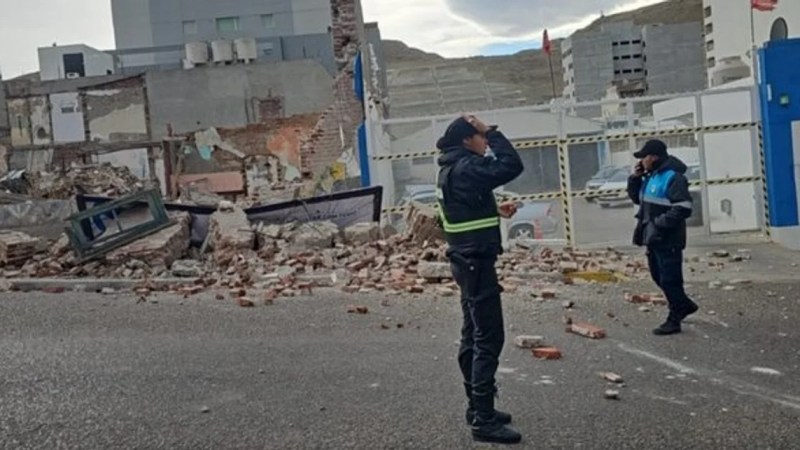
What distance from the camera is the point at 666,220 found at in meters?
7.42

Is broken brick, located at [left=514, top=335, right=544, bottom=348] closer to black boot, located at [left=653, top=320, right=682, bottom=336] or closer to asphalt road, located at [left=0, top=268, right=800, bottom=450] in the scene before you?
asphalt road, located at [left=0, top=268, right=800, bottom=450]

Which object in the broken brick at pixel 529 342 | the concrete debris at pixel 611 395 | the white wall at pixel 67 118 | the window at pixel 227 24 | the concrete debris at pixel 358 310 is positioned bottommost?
the concrete debris at pixel 611 395

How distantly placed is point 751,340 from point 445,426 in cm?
345

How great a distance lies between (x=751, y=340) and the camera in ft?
24.3

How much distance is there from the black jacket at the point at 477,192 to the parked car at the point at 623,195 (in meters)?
8.69

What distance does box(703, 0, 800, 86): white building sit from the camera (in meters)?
20.4

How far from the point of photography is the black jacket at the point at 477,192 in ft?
16.6

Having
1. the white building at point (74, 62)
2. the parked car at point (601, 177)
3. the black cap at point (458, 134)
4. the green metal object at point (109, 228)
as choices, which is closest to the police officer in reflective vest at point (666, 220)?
the black cap at point (458, 134)

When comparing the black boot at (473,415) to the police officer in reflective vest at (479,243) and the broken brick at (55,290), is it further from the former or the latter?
the broken brick at (55,290)

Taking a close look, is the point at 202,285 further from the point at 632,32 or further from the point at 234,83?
the point at 632,32

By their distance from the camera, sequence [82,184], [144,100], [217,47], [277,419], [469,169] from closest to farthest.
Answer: [469,169] < [277,419] < [82,184] < [144,100] < [217,47]

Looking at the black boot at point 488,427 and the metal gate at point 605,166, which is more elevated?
the metal gate at point 605,166

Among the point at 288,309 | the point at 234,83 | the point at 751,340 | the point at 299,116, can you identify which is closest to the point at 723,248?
the point at 751,340

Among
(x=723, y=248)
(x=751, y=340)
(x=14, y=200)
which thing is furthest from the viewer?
(x=14, y=200)
